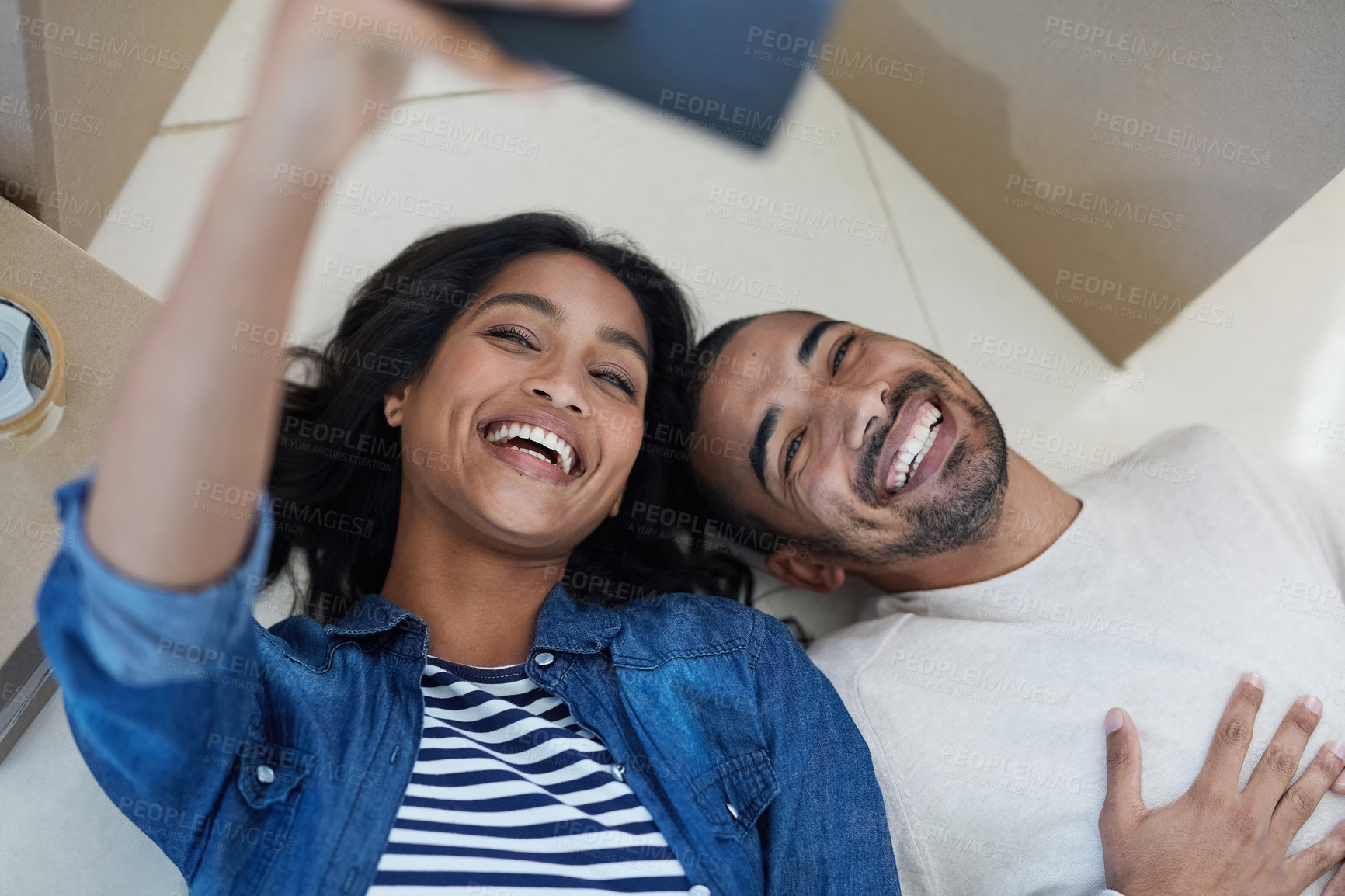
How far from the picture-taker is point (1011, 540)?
1.56m

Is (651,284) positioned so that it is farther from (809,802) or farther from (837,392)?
(809,802)

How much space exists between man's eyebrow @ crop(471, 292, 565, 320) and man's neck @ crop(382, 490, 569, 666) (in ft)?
1.02

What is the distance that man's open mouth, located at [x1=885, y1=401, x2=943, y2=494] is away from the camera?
1484 millimetres

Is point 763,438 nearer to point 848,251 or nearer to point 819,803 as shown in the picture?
point 819,803

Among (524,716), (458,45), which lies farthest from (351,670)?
(458,45)

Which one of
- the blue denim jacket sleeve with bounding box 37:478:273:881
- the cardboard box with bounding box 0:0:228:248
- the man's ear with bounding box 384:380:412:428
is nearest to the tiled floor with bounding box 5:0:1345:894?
the cardboard box with bounding box 0:0:228:248

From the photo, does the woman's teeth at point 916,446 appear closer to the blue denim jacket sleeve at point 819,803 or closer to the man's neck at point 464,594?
the blue denim jacket sleeve at point 819,803

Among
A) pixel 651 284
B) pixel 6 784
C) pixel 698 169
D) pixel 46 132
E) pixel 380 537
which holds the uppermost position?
pixel 698 169

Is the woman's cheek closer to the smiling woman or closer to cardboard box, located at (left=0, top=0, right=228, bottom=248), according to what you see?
the smiling woman

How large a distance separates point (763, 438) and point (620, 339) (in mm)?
294

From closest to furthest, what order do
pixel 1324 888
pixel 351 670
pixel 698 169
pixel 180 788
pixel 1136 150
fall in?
1. pixel 180 788
2. pixel 351 670
3. pixel 1324 888
4. pixel 1136 150
5. pixel 698 169

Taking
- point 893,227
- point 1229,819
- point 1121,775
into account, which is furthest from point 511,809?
point 893,227

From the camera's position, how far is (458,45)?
2.45 feet

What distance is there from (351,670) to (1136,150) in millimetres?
1592
